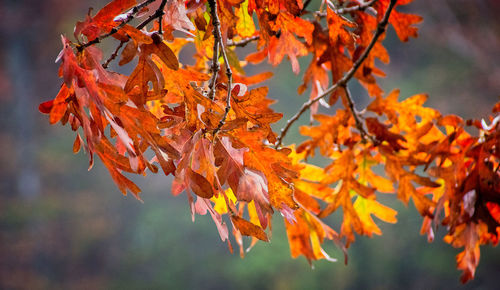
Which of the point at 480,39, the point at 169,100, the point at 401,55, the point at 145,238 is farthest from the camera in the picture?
the point at 401,55

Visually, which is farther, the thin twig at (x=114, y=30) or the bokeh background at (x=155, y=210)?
the bokeh background at (x=155, y=210)

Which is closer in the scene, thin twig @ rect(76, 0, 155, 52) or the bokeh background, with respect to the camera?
thin twig @ rect(76, 0, 155, 52)

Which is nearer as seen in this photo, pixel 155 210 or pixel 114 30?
pixel 114 30

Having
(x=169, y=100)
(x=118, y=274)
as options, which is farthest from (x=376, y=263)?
(x=169, y=100)

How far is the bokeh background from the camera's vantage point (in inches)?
230

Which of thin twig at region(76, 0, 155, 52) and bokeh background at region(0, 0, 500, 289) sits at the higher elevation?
thin twig at region(76, 0, 155, 52)

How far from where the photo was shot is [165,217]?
22.4ft

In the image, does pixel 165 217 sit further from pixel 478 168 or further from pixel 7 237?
pixel 478 168

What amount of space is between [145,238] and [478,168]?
6282mm

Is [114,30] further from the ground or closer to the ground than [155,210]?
further from the ground

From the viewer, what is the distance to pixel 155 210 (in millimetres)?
6938

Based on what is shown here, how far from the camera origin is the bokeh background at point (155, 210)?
230 inches

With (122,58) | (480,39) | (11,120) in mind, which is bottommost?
(11,120)

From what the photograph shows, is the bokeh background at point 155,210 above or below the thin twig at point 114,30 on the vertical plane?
below
